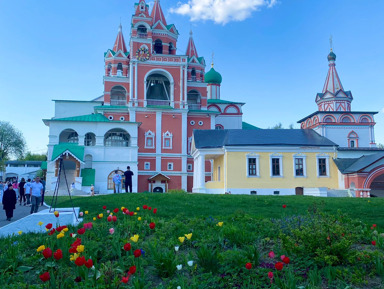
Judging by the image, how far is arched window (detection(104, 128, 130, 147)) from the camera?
37956 millimetres

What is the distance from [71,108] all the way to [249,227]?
40.7 metres

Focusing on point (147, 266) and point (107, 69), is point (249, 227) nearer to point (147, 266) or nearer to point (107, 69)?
point (147, 266)

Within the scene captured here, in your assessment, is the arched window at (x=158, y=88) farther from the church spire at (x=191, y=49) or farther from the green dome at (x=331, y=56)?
the green dome at (x=331, y=56)

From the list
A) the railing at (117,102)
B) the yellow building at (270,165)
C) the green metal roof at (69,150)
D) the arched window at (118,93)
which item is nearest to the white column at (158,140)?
the railing at (117,102)

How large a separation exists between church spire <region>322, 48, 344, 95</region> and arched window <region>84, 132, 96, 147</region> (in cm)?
2760

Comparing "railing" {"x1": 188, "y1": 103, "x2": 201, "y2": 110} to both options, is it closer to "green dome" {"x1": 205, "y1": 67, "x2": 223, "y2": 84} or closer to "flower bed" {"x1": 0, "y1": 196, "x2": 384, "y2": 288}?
"green dome" {"x1": 205, "y1": 67, "x2": 223, "y2": 84}

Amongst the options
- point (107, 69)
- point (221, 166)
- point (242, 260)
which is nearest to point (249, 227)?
point (242, 260)

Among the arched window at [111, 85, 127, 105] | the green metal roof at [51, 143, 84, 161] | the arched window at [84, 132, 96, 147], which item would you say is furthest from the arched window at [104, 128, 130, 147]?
the arched window at [111, 85, 127, 105]

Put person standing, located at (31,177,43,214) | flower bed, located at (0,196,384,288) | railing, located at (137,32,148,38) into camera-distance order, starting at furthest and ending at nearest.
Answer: railing, located at (137,32,148,38)
person standing, located at (31,177,43,214)
flower bed, located at (0,196,384,288)

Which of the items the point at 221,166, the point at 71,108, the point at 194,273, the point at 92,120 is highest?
the point at 71,108

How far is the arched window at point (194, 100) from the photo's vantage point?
42594 mm

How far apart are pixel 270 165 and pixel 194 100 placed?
19838 mm

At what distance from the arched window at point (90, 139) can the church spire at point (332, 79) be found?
2760cm

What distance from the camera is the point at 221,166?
28.6m
